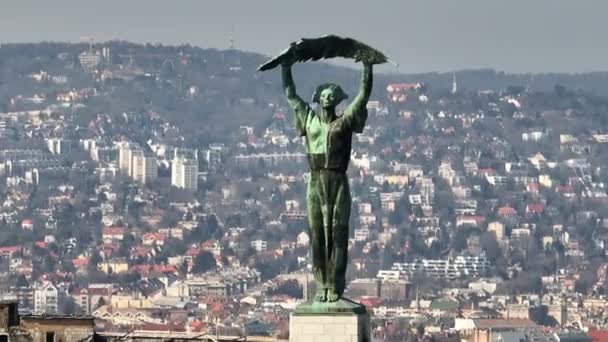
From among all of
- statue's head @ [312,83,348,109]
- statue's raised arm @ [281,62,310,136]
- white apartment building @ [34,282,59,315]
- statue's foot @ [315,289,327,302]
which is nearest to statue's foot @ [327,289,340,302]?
statue's foot @ [315,289,327,302]

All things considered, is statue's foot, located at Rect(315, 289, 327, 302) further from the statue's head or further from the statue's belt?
the statue's head

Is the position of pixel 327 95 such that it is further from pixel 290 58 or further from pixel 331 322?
pixel 331 322

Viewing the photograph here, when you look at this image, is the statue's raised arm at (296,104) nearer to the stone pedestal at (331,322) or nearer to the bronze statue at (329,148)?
the bronze statue at (329,148)

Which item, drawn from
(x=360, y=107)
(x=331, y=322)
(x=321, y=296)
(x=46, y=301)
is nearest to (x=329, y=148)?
(x=360, y=107)

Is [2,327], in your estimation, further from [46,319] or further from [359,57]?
[359,57]

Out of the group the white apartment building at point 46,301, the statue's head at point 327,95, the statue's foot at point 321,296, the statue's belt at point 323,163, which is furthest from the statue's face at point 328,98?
the white apartment building at point 46,301

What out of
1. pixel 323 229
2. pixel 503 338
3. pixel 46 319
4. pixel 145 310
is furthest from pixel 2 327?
pixel 145 310
